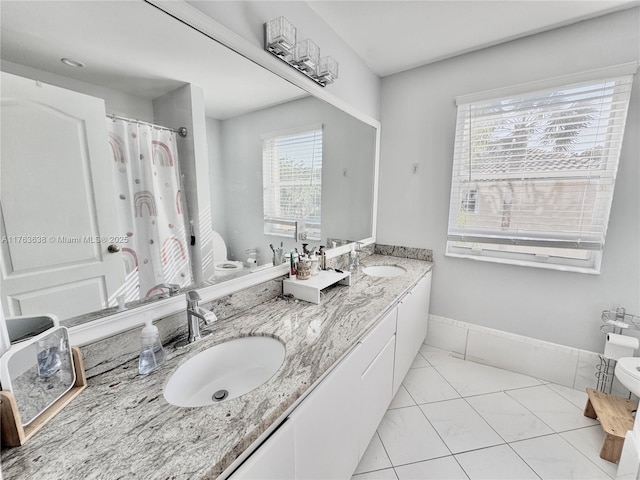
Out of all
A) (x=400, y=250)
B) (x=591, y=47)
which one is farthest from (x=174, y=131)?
(x=591, y=47)

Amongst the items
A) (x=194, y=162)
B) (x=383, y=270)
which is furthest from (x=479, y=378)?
(x=194, y=162)

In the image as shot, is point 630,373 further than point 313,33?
No

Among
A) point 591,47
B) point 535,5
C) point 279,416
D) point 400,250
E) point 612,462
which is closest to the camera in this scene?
point 279,416

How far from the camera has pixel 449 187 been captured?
2143mm

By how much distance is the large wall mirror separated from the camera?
0.65 metres

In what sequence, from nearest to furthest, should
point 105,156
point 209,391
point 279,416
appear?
1. point 279,416
2. point 105,156
3. point 209,391

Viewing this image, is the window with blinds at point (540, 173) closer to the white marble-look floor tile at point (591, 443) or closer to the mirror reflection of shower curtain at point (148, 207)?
the white marble-look floor tile at point (591, 443)

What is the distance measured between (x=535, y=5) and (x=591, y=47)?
1.64 feet

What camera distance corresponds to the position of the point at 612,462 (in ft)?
4.46

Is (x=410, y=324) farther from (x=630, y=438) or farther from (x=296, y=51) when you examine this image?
(x=296, y=51)

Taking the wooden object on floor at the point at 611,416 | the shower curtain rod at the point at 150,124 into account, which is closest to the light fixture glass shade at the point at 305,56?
the shower curtain rod at the point at 150,124

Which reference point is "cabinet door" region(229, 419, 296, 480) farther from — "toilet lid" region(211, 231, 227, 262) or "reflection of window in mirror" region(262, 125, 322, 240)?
"reflection of window in mirror" region(262, 125, 322, 240)

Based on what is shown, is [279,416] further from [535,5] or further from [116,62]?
[535,5]

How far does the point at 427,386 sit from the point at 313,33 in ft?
8.25
